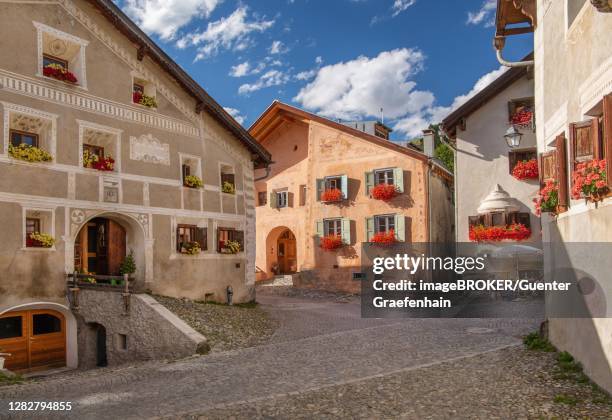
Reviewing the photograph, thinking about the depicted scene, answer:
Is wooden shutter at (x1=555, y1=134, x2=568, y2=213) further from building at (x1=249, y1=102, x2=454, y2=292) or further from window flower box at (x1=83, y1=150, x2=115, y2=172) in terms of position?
building at (x1=249, y1=102, x2=454, y2=292)

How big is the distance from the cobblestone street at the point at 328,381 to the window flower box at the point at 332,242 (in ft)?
37.3

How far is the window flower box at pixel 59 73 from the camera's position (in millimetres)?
14719

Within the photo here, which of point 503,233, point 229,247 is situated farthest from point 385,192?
point 229,247

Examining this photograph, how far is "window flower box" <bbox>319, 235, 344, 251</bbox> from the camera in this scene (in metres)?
25.4

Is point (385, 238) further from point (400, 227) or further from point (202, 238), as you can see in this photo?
point (202, 238)

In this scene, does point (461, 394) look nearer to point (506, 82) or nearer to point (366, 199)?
point (506, 82)

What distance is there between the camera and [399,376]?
28.8 feet

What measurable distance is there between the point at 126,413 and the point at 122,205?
9.88 metres

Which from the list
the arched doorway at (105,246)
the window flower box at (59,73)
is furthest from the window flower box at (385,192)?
the window flower box at (59,73)

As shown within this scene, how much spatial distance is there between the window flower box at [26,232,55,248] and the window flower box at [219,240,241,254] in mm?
6451

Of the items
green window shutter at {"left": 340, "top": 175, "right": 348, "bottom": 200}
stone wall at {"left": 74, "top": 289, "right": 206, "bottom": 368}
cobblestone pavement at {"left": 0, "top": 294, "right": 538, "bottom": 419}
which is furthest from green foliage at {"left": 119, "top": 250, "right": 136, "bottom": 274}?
green window shutter at {"left": 340, "top": 175, "right": 348, "bottom": 200}

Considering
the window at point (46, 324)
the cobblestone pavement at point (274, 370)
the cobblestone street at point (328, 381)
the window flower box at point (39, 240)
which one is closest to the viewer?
the cobblestone street at point (328, 381)

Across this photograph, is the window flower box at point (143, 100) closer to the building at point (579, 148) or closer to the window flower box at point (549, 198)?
the building at point (579, 148)

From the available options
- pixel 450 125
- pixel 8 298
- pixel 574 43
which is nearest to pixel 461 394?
pixel 574 43
